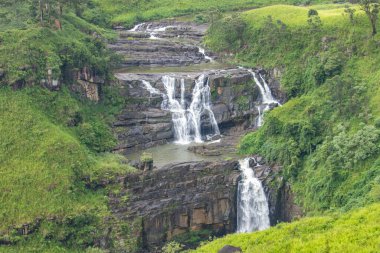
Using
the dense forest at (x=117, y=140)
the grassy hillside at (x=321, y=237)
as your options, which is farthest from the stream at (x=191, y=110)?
the grassy hillside at (x=321, y=237)

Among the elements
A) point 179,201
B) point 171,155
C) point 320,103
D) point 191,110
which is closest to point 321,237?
point 179,201

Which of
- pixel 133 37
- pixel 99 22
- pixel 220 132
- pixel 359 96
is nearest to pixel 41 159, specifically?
pixel 220 132

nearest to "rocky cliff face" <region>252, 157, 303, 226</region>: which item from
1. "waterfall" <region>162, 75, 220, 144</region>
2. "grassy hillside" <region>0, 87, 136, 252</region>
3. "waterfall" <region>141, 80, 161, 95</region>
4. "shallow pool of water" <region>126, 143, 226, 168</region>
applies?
"shallow pool of water" <region>126, 143, 226, 168</region>

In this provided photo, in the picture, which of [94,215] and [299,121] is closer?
[94,215]

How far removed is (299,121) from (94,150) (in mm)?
17374

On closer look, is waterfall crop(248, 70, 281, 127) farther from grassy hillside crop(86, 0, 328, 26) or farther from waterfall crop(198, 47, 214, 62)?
grassy hillside crop(86, 0, 328, 26)

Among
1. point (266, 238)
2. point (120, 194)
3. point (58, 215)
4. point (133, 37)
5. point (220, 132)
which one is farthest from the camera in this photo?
point (133, 37)

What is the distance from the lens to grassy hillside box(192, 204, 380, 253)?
19.9m

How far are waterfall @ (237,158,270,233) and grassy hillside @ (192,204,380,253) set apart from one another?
1193 cm

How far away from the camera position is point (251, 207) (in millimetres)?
37375

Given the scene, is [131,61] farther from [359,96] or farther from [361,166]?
[361,166]

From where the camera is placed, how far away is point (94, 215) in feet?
111

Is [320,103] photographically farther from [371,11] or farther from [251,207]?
[371,11]

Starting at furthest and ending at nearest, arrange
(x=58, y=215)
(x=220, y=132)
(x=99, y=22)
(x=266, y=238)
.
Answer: (x=99, y=22), (x=220, y=132), (x=58, y=215), (x=266, y=238)
